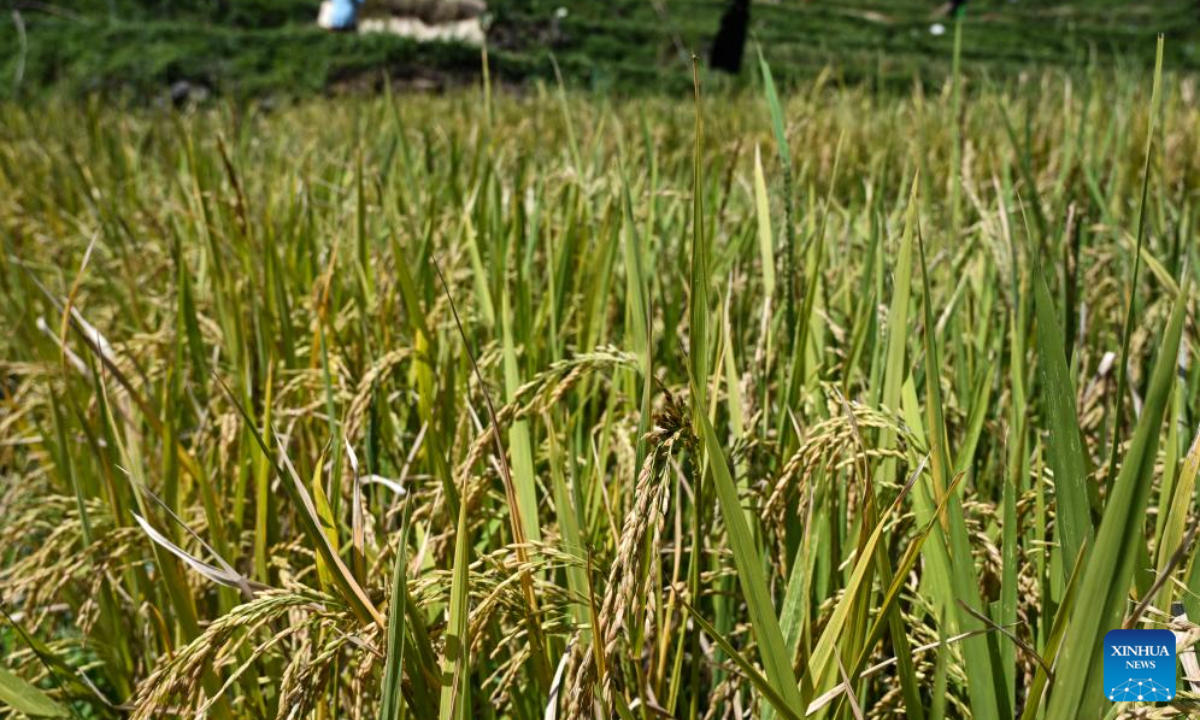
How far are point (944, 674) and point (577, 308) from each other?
3.05ft

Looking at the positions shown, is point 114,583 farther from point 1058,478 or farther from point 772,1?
point 772,1

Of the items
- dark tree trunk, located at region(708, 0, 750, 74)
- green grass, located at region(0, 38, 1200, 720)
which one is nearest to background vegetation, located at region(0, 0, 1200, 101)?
dark tree trunk, located at region(708, 0, 750, 74)

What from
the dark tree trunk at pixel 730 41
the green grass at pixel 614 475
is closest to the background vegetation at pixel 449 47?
the dark tree trunk at pixel 730 41

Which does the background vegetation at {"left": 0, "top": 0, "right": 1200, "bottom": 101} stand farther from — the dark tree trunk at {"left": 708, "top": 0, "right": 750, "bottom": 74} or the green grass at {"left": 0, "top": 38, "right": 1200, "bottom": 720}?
the green grass at {"left": 0, "top": 38, "right": 1200, "bottom": 720}

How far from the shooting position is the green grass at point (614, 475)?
533mm

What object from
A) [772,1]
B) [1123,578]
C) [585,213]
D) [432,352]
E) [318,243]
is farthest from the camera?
[772,1]

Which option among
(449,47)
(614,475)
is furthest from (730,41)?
(614,475)

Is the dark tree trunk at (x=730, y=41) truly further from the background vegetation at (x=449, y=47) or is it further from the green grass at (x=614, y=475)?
the green grass at (x=614, y=475)

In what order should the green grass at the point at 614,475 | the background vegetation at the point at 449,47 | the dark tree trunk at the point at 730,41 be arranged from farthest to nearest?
the dark tree trunk at the point at 730,41
the background vegetation at the point at 449,47
the green grass at the point at 614,475

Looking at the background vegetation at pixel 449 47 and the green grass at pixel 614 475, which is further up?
the background vegetation at pixel 449 47

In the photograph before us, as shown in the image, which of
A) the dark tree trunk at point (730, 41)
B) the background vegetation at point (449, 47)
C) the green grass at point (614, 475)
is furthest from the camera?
the dark tree trunk at point (730, 41)

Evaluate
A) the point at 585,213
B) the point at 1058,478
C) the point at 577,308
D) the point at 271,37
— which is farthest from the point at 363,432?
the point at 271,37

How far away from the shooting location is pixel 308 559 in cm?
102

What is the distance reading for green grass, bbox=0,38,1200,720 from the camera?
533 mm
